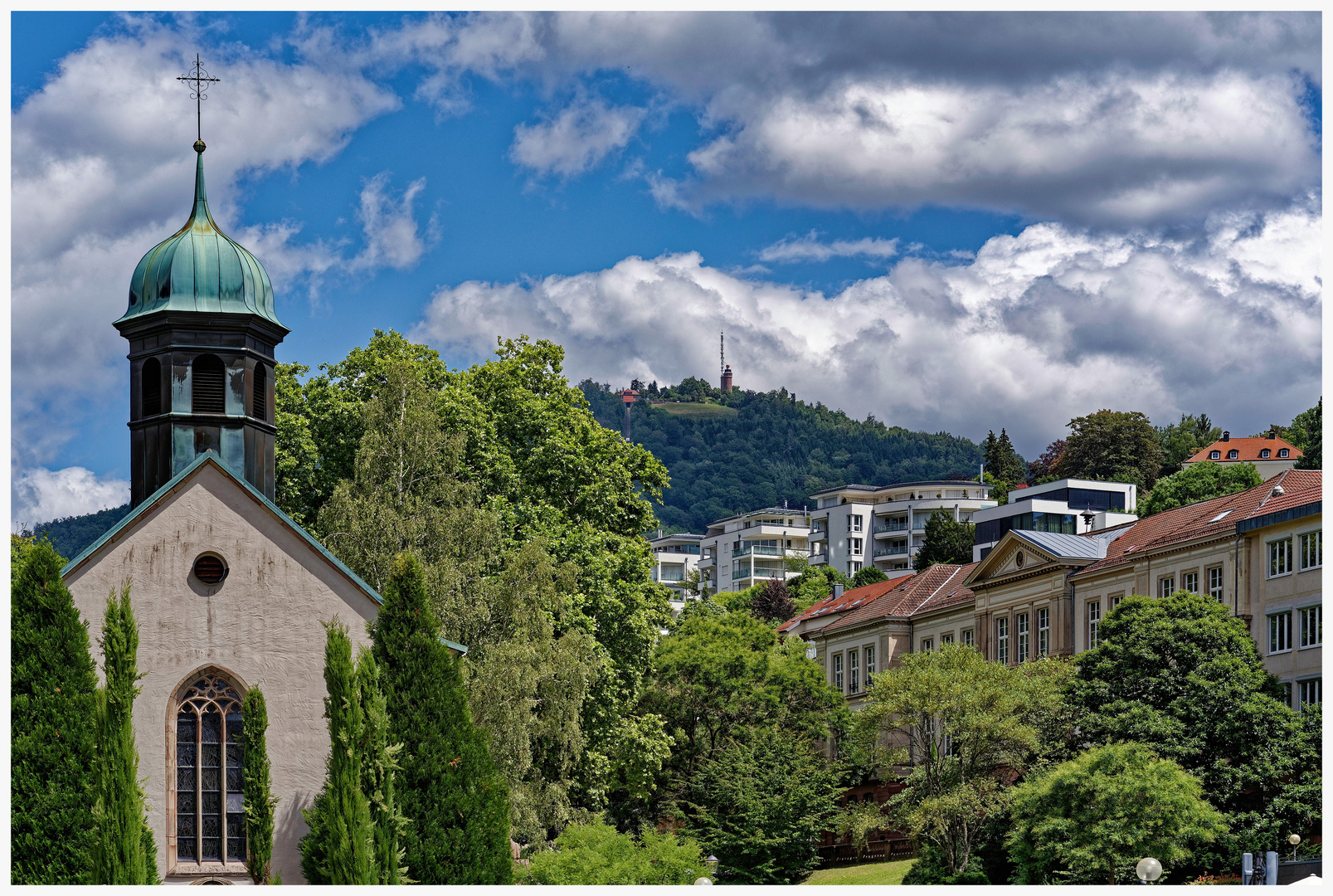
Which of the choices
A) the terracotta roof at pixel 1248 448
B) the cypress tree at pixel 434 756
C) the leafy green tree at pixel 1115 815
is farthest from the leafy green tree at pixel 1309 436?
the cypress tree at pixel 434 756

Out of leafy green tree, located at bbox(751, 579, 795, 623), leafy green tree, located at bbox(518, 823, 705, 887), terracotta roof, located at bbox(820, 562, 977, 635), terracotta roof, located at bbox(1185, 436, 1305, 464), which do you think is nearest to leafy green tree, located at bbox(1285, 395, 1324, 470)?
terracotta roof, located at bbox(1185, 436, 1305, 464)

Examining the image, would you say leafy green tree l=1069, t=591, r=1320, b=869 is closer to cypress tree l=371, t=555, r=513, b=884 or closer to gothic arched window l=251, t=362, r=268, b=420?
cypress tree l=371, t=555, r=513, b=884

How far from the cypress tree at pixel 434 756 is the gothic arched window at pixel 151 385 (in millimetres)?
10170

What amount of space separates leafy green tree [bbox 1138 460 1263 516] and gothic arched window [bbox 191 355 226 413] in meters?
68.9

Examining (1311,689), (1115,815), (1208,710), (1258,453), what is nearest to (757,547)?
(1258,453)

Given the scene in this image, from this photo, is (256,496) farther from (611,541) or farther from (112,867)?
(611,541)

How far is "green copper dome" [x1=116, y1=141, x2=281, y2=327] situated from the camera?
41.1 meters

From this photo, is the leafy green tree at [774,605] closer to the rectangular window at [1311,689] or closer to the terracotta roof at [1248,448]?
the terracotta roof at [1248,448]

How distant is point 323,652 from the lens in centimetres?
3653

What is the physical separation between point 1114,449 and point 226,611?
360 ft

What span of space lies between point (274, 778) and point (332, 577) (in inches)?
171

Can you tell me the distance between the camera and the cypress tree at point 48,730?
2991cm

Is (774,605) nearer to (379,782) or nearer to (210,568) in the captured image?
(210,568)
